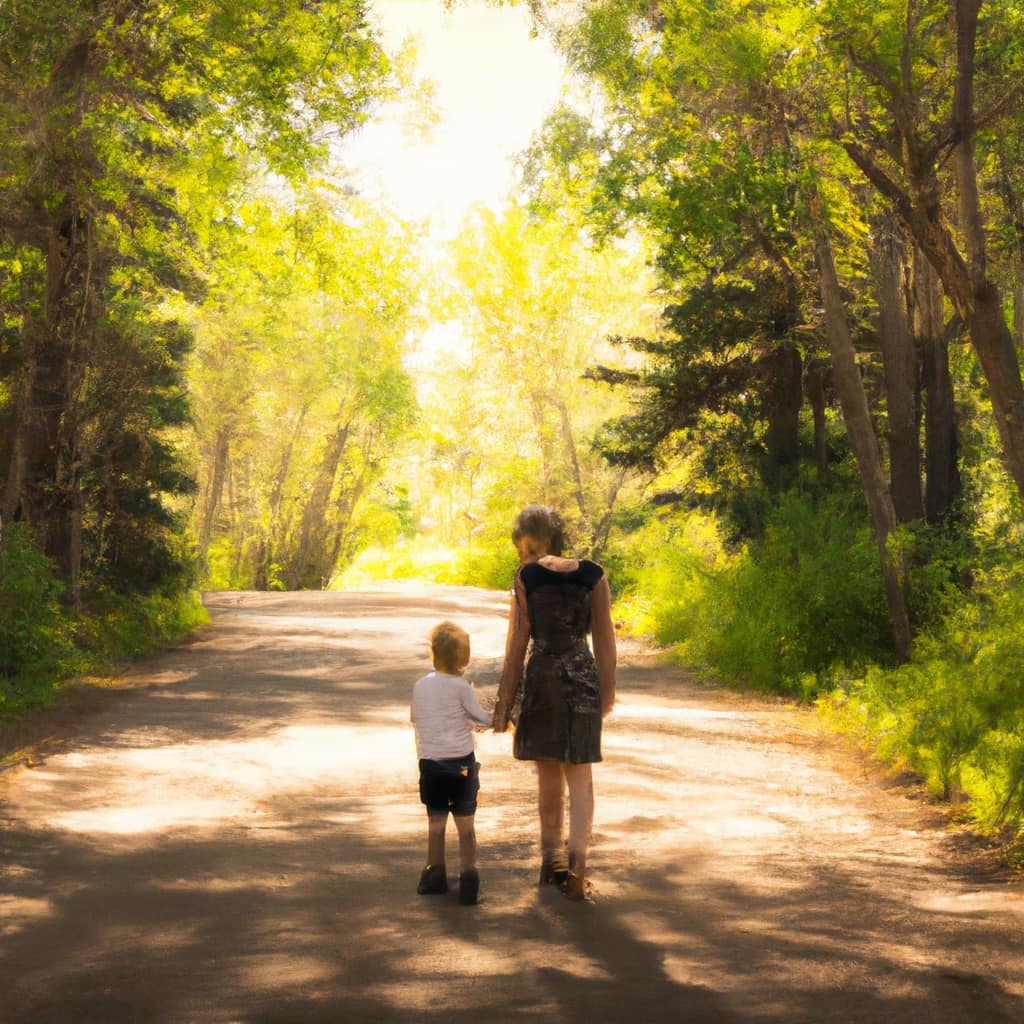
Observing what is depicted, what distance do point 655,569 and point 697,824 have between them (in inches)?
868

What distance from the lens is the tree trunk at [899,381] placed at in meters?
19.5

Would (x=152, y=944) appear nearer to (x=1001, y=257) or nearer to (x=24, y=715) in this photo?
(x=24, y=715)

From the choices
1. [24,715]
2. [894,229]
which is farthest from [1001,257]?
[24,715]

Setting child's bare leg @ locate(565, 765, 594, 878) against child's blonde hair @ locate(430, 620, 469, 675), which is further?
child's blonde hair @ locate(430, 620, 469, 675)

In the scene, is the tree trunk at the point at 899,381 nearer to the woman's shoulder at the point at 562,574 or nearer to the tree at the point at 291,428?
the woman's shoulder at the point at 562,574

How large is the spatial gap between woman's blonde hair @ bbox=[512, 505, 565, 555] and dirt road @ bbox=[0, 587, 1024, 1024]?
6.04ft

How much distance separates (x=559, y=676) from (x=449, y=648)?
60 centimetres

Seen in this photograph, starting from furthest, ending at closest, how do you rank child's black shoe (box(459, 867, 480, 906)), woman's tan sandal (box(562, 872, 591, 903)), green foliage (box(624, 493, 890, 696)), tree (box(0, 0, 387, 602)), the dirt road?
green foliage (box(624, 493, 890, 696))
tree (box(0, 0, 387, 602))
woman's tan sandal (box(562, 872, 591, 903))
child's black shoe (box(459, 867, 480, 906))
the dirt road

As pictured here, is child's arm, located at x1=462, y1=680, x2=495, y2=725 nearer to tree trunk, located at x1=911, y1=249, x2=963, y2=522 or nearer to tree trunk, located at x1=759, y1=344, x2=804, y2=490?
tree trunk, located at x1=911, y1=249, x2=963, y2=522

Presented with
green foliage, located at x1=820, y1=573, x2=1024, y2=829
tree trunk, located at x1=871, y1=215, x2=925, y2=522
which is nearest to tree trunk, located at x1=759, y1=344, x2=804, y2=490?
tree trunk, located at x1=871, y1=215, x2=925, y2=522

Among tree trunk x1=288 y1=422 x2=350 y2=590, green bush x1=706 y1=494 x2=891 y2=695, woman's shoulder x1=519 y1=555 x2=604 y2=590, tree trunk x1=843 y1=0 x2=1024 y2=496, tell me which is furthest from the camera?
tree trunk x1=288 y1=422 x2=350 y2=590

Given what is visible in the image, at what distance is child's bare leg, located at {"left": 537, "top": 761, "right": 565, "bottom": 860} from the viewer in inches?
294

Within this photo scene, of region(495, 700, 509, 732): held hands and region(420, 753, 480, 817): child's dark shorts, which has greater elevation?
region(495, 700, 509, 732): held hands

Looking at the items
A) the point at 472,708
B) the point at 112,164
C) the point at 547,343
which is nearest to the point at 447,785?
the point at 472,708
